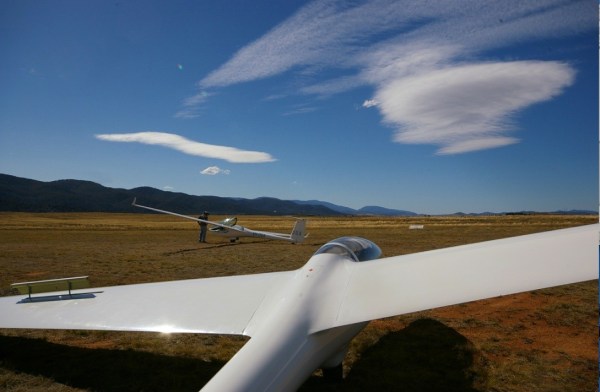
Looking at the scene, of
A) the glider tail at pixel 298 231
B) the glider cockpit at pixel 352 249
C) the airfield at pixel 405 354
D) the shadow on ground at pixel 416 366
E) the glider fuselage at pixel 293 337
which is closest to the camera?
the glider fuselage at pixel 293 337

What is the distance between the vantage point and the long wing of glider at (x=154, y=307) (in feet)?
15.4

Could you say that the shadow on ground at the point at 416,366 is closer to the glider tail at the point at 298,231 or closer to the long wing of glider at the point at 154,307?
the long wing of glider at the point at 154,307

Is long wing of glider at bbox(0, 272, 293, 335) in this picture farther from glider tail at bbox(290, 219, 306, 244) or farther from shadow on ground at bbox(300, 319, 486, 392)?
glider tail at bbox(290, 219, 306, 244)

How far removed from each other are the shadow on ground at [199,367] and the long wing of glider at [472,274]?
6.74 ft

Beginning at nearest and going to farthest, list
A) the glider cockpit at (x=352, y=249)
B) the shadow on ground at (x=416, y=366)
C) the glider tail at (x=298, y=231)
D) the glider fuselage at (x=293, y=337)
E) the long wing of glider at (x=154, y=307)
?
the glider fuselage at (x=293, y=337)
the long wing of glider at (x=154, y=307)
the shadow on ground at (x=416, y=366)
the glider cockpit at (x=352, y=249)
the glider tail at (x=298, y=231)

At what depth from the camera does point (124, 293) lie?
5984 millimetres

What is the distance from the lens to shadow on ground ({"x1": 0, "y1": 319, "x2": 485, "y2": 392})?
5.25 metres

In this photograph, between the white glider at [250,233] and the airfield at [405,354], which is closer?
the airfield at [405,354]

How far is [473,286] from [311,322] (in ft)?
5.16

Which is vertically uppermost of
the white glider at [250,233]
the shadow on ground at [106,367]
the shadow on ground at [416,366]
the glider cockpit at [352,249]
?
the glider cockpit at [352,249]

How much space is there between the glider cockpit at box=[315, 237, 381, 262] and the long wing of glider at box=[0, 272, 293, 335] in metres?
0.80

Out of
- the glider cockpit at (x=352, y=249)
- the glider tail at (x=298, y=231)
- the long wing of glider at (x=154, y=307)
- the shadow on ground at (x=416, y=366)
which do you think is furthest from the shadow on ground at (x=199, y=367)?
the glider tail at (x=298, y=231)

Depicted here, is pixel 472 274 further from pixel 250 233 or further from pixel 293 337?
pixel 250 233

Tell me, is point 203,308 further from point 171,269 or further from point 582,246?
point 171,269
